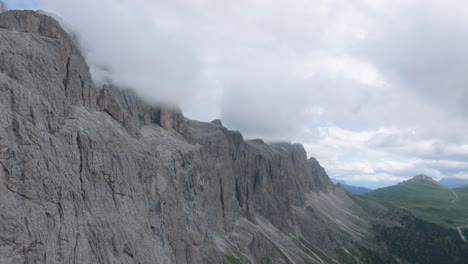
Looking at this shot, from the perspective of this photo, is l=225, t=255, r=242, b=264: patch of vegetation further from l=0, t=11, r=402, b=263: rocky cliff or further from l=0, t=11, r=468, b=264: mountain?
l=0, t=11, r=402, b=263: rocky cliff

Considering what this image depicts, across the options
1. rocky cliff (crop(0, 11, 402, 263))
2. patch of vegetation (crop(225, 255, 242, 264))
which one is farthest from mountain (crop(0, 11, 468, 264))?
patch of vegetation (crop(225, 255, 242, 264))

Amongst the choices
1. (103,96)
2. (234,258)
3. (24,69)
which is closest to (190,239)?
(234,258)

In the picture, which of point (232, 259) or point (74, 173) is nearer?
point (74, 173)

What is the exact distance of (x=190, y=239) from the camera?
4476 inches

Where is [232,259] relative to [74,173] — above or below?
below

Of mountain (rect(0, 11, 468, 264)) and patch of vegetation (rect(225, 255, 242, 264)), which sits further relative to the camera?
patch of vegetation (rect(225, 255, 242, 264))

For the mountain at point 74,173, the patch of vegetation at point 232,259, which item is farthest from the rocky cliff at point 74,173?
the patch of vegetation at point 232,259

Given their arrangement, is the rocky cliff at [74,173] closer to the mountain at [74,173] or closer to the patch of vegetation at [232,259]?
the mountain at [74,173]

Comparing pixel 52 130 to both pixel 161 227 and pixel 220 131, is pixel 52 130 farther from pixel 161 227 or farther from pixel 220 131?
pixel 220 131

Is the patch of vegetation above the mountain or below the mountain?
below

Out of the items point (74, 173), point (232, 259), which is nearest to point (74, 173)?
point (74, 173)

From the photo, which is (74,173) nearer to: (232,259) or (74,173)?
(74,173)

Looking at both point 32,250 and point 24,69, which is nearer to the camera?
point 32,250

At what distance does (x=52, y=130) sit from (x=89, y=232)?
1879cm
